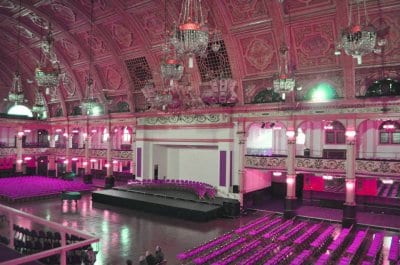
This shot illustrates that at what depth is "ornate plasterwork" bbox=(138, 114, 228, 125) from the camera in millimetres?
21647

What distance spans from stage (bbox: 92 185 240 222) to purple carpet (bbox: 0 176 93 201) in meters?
4.15

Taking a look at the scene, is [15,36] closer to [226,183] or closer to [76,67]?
[76,67]

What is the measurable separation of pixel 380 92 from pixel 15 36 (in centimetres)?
2702

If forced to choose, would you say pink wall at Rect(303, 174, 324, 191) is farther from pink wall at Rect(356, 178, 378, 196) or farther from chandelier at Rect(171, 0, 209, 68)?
chandelier at Rect(171, 0, 209, 68)

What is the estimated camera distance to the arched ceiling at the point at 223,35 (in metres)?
16.3

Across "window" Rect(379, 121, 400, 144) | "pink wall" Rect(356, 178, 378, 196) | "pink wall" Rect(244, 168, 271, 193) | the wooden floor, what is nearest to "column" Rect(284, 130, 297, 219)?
the wooden floor

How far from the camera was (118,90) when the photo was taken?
2675 centimetres

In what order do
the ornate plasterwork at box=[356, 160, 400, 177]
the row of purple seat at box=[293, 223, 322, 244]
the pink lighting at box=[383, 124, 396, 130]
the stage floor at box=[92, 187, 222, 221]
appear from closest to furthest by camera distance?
the row of purple seat at box=[293, 223, 322, 244]
the ornate plasterwork at box=[356, 160, 400, 177]
the stage floor at box=[92, 187, 222, 221]
the pink lighting at box=[383, 124, 396, 130]

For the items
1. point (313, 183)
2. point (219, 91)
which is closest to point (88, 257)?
point (219, 91)

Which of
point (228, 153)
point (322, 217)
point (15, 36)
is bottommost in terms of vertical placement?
point (322, 217)

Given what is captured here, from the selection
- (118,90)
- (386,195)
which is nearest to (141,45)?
(118,90)

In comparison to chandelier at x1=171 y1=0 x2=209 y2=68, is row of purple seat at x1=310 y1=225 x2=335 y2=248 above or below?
below

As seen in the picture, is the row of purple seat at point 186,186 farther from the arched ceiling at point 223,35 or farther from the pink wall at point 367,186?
the pink wall at point 367,186

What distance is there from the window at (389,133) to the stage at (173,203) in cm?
1048
